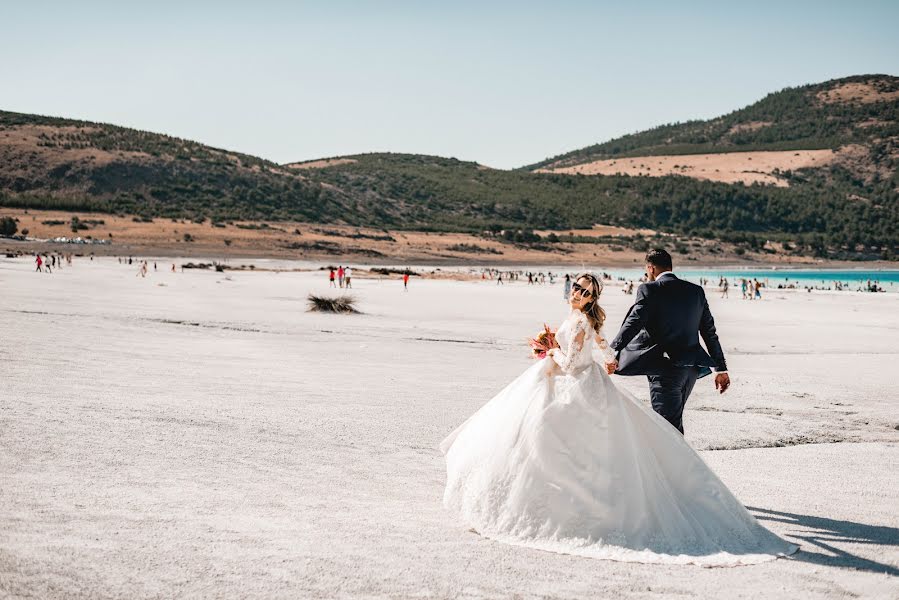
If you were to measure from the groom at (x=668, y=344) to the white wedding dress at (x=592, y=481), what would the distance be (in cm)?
58

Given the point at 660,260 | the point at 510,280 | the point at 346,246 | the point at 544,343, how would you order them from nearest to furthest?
1. the point at 544,343
2. the point at 660,260
3. the point at 510,280
4. the point at 346,246

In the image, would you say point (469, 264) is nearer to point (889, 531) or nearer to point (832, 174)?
point (889, 531)

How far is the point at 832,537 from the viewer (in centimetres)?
613

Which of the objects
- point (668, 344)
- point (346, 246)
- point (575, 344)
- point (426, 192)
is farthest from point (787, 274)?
point (575, 344)

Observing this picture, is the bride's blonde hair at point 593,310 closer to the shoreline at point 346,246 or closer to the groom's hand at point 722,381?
the groom's hand at point 722,381

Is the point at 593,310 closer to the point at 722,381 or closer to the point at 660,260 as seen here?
the point at 660,260

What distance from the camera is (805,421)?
36.4 feet

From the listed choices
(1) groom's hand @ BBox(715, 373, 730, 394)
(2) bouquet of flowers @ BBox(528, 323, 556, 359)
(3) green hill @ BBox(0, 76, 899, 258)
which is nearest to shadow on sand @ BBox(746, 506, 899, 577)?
(1) groom's hand @ BBox(715, 373, 730, 394)

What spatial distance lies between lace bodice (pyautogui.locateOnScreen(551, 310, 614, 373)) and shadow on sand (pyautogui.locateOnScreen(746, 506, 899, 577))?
1.89 meters

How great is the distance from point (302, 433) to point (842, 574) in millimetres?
5627

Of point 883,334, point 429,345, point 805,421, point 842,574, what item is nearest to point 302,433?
point 842,574

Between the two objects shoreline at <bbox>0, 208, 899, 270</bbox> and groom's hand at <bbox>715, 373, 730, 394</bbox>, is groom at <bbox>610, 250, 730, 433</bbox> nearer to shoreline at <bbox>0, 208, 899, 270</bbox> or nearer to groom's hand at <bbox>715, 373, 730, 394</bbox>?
groom's hand at <bbox>715, 373, 730, 394</bbox>

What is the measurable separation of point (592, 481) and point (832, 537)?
6.20ft

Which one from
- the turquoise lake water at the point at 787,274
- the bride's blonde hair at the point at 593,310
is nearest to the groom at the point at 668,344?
the bride's blonde hair at the point at 593,310
